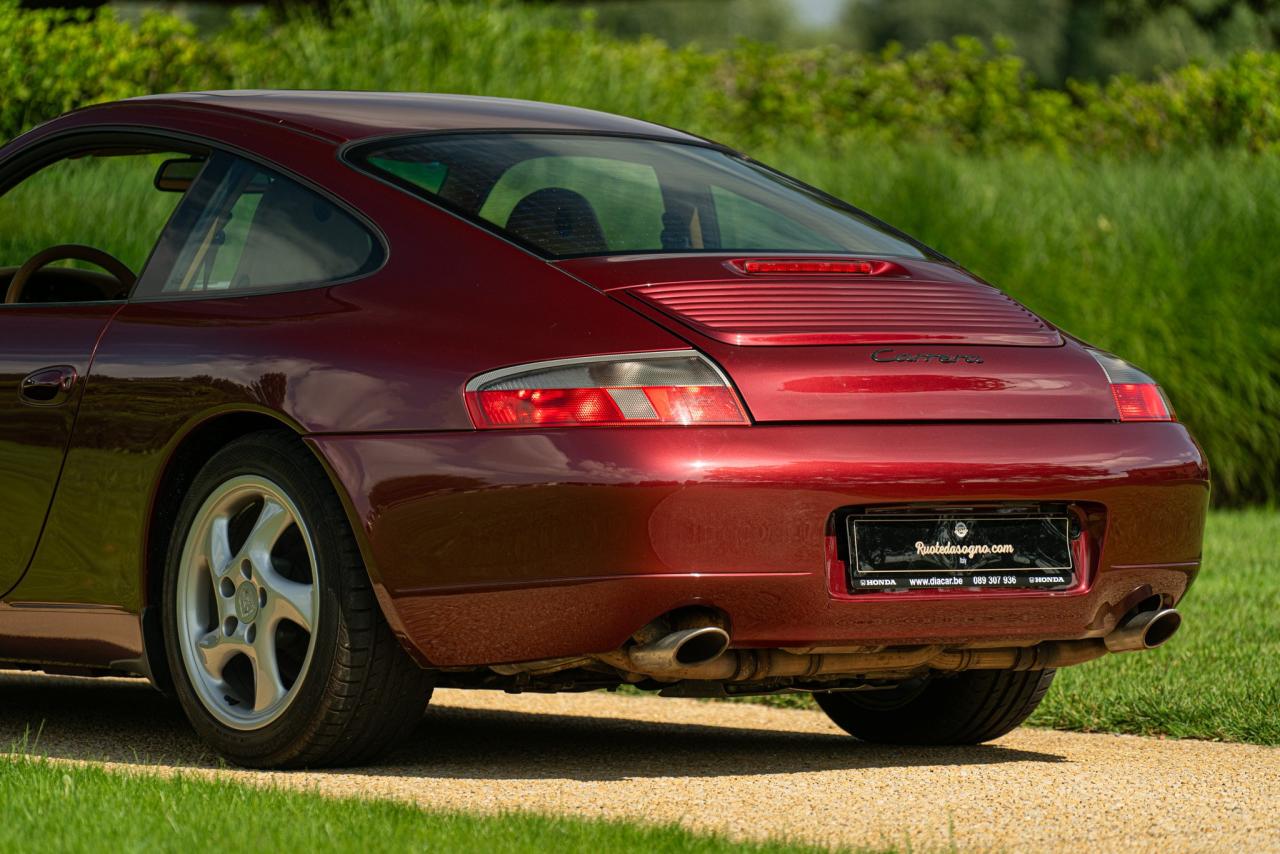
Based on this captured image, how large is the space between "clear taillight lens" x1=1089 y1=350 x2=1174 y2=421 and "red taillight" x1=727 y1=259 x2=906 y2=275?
535mm

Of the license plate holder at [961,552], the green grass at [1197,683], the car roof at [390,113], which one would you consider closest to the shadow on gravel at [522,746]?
the green grass at [1197,683]

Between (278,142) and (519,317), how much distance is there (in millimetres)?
1026

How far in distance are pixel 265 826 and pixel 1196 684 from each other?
348cm

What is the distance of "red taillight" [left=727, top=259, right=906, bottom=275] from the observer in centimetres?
493

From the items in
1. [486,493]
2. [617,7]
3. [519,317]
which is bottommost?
[617,7]

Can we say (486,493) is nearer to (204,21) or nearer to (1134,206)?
(1134,206)

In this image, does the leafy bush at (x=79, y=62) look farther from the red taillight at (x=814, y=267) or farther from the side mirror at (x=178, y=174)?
the red taillight at (x=814, y=267)

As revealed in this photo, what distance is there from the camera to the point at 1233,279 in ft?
45.5

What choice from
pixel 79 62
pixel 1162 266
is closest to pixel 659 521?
pixel 79 62

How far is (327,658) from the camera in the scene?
4.76 m

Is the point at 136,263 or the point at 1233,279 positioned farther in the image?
the point at 1233,279

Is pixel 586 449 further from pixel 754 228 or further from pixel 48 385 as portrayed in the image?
pixel 48 385

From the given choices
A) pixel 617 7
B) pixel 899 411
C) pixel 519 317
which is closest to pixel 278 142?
pixel 519 317

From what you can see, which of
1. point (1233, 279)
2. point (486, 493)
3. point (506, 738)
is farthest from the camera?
point (1233, 279)
